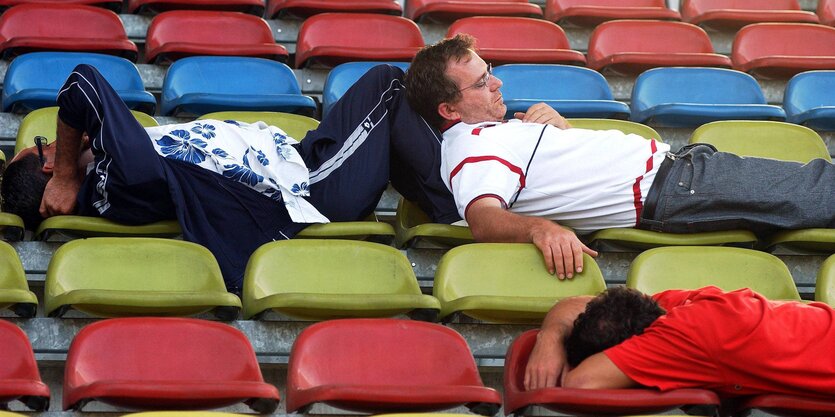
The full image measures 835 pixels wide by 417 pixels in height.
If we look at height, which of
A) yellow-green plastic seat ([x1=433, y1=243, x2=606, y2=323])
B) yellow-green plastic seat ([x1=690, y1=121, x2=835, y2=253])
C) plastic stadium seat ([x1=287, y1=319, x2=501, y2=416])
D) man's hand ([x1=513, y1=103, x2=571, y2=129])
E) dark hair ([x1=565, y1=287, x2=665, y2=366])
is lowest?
yellow-green plastic seat ([x1=690, y1=121, x2=835, y2=253])

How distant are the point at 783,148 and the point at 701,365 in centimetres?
182

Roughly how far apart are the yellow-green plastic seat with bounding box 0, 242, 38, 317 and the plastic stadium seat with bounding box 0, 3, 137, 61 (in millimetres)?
1786

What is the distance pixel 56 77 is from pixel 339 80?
0.97m

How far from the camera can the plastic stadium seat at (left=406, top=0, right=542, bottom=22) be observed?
540 cm

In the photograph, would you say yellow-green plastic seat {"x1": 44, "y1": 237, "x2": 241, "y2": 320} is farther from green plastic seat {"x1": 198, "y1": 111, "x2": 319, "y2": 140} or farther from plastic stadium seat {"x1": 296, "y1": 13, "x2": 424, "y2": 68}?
plastic stadium seat {"x1": 296, "y1": 13, "x2": 424, "y2": 68}

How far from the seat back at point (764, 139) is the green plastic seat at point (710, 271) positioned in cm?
86

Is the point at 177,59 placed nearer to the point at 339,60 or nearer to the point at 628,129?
the point at 339,60

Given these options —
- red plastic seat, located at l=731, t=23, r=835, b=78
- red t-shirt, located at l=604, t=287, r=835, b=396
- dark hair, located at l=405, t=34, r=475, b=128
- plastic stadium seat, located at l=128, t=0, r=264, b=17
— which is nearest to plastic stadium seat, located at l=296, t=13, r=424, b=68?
plastic stadium seat, located at l=128, t=0, r=264, b=17

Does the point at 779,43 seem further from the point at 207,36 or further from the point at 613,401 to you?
the point at 613,401

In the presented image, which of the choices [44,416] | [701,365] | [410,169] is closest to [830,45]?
[410,169]

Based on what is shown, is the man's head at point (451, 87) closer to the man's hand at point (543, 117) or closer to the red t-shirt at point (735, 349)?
the man's hand at point (543, 117)

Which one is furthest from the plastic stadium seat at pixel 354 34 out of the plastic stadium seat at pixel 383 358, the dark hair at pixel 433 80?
the plastic stadium seat at pixel 383 358

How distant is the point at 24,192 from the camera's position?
3.57m

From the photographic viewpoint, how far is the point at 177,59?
488 cm
